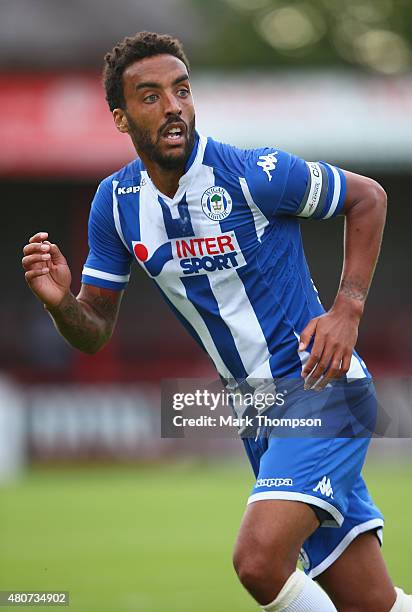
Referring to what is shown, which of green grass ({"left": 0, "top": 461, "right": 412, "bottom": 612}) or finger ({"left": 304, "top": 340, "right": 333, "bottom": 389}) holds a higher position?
finger ({"left": 304, "top": 340, "right": 333, "bottom": 389})

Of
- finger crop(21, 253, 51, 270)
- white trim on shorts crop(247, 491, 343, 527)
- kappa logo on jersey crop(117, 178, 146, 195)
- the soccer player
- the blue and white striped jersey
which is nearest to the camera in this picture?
white trim on shorts crop(247, 491, 343, 527)

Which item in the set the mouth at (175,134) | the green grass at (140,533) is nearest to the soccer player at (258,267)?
the mouth at (175,134)

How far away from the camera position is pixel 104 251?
5426 mm

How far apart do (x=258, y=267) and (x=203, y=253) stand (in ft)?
0.72

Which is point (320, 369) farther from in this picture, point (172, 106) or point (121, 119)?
point (121, 119)

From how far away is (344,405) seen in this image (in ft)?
16.5

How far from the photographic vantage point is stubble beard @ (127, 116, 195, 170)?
4.95 meters

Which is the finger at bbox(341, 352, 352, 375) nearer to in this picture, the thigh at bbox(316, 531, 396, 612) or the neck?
the thigh at bbox(316, 531, 396, 612)

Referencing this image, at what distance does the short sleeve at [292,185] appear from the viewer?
4.90 m

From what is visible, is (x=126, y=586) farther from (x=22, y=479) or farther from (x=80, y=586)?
(x=22, y=479)

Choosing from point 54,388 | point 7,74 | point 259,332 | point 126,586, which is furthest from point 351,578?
point 7,74

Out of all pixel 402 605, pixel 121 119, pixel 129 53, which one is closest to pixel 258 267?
pixel 121 119

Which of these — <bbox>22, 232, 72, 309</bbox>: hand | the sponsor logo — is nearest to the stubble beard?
<bbox>22, 232, 72, 309</bbox>: hand

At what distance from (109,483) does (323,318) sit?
11.4 metres
